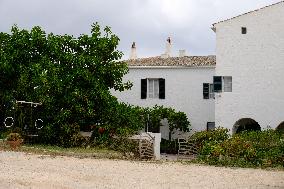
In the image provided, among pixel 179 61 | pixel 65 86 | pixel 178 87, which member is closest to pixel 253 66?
pixel 178 87

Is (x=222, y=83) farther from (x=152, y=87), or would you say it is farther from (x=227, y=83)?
(x=152, y=87)

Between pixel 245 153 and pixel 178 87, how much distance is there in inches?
601

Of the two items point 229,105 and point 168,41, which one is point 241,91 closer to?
point 229,105

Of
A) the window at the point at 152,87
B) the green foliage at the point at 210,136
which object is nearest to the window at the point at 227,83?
the green foliage at the point at 210,136

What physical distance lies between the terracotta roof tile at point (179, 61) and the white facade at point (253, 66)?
4336mm

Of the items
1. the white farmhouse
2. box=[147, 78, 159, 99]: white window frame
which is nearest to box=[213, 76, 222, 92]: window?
the white farmhouse

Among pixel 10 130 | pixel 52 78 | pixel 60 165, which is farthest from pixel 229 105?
pixel 60 165

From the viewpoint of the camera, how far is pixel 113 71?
85.7 ft

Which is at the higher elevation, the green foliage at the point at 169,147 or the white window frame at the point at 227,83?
the white window frame at the point at 227,83

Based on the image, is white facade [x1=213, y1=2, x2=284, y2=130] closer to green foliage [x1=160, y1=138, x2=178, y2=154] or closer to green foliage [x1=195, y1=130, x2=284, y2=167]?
green foliage [x1=160, y1=138, x2=178, y2=154]

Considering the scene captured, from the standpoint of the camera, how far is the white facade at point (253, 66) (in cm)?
2889

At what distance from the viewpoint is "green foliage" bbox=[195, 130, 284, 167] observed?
20391 mm

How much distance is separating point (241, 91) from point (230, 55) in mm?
2490

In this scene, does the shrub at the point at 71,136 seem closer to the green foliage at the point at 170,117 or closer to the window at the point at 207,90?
the green foliage at the point at 170,117
